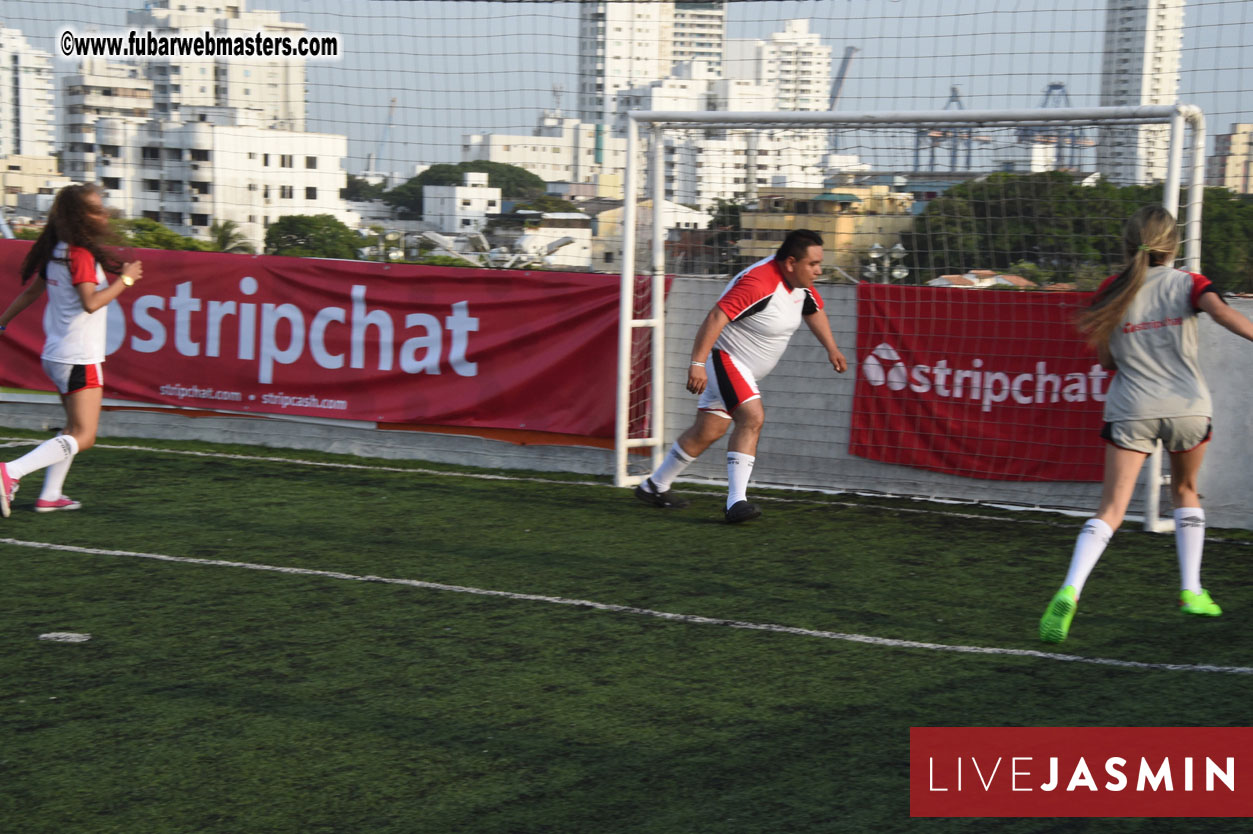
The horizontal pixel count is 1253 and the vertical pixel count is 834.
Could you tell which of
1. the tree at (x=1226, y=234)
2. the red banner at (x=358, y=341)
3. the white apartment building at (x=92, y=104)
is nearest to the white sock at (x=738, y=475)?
the red banner at (x=358, y=341)

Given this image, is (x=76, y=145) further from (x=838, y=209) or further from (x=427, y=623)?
(x=427, y=623)

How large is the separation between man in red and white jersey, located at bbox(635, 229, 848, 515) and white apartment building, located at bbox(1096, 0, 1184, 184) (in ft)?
6.96

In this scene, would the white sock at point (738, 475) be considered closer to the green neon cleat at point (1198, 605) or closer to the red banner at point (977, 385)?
the red banner at point (977, 385)

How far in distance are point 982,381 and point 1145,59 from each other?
2.27m

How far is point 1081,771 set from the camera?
4066 millimetres

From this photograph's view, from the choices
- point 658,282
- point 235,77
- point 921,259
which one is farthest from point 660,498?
point 235,77

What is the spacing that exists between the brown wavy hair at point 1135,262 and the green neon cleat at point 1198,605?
1.25 m

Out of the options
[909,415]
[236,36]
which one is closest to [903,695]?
[909,415]

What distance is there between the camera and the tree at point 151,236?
477 inches

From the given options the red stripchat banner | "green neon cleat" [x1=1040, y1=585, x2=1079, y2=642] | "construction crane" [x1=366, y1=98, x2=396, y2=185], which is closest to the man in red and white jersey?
"green neon cleat" [x1=1040, y1=585, x2=1079, y2=642]

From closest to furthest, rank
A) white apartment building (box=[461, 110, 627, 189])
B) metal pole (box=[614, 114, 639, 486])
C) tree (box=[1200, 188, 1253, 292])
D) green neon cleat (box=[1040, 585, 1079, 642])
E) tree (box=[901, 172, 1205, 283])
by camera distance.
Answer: green neon cleat (box=[1040, 585, 1079, 642]), tree (box=[1200, 188, 1253, 292]), tree (box=[901, 172, 1205, 283]), metal pole (box=[614, 114, 639, 486]), white apartment building (box=[461, 110, 627, 189])

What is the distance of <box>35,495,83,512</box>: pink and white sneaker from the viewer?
8.11 metres

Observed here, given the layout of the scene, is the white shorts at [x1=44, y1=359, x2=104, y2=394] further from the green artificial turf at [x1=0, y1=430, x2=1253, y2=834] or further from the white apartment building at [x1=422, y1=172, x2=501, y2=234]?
the white apartment building at [x1=422, y1=172, x2=501, y2=234]

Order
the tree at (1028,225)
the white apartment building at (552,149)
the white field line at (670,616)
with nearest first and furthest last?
the white field line at (670,616) < the tree at (1028,225) < the white apartment building at (552,149)
